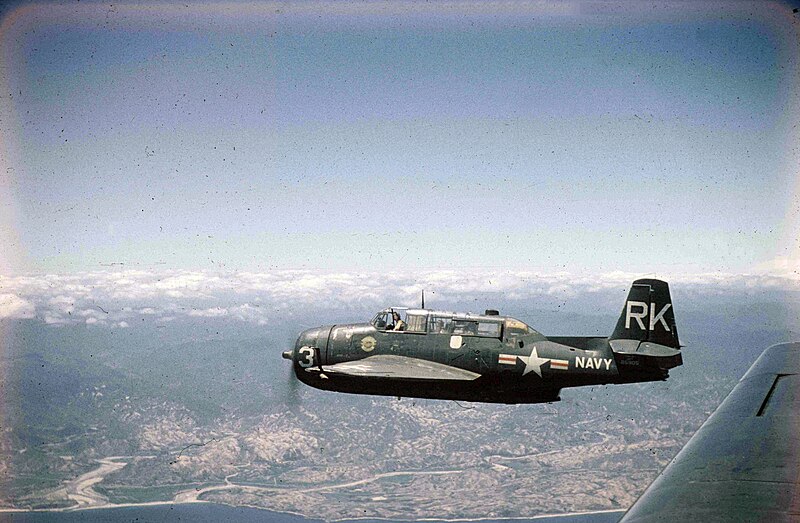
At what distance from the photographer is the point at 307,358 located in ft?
61.1

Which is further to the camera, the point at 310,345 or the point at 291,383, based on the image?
the point at 291,383

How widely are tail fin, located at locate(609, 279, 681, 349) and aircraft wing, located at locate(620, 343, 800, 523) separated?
6.74 metres

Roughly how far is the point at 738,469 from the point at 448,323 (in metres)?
12.2

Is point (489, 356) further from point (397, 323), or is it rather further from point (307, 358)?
point (307, 358)

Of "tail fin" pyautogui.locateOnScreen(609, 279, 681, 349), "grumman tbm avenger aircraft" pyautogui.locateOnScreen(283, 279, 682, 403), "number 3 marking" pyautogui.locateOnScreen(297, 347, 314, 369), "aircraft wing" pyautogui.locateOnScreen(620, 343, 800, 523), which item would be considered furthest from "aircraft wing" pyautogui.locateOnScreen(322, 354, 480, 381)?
"aircraft wing" pyautogui.locateOnScreen(620, 343, 800, 523)

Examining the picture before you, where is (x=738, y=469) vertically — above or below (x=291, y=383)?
above

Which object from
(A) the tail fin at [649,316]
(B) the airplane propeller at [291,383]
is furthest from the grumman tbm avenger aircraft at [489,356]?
(B) the airplane propeller at [291,383]

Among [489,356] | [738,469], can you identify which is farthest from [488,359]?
[738,469]

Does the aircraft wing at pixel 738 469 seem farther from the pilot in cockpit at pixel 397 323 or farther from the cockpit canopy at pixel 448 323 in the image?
the pilot in cockpit at pixel 397 323

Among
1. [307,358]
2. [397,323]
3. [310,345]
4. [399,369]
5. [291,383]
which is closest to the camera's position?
[399,369]

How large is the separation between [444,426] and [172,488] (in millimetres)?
77583

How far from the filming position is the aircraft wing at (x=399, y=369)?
16.7 meters

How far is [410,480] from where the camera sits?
136m

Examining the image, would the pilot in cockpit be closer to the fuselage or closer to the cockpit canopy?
the cockpit canopy
